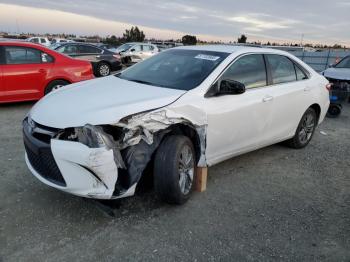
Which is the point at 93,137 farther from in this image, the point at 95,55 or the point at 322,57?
the point at 322,57

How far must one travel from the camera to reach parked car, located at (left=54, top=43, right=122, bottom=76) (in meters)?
14.5

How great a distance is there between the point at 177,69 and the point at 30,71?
450 cm

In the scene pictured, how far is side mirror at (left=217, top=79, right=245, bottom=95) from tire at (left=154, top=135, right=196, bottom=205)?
693 mm

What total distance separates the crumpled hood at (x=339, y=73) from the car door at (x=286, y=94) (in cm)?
547

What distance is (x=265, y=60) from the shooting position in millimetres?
4559

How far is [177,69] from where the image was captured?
13.5 ft

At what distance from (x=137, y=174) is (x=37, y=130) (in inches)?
40.7

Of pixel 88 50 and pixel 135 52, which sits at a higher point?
pixel 88 50

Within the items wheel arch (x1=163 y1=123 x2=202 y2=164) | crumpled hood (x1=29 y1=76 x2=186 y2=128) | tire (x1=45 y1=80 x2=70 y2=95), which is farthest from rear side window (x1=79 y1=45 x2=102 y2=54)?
wheel arch (x1=163 y1=123 x2=202 y2=164)

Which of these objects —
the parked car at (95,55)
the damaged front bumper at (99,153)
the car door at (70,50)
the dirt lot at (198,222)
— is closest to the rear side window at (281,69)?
the dirt lot at (198,222)

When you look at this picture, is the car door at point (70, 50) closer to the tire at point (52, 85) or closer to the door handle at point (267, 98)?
the tire at point (52, 85)

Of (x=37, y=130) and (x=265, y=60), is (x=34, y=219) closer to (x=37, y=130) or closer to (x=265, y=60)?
(x=37, y=130)

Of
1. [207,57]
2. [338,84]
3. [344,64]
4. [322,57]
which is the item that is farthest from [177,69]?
[322,57]

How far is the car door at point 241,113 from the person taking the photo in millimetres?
A: 3695
